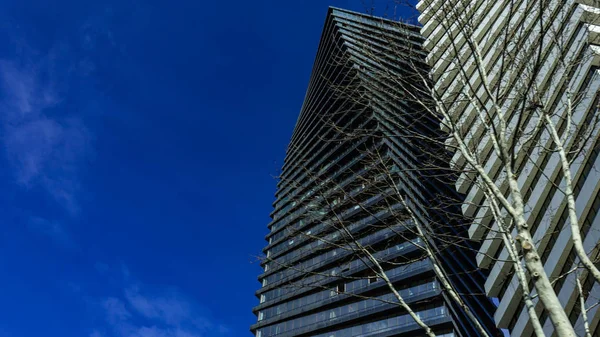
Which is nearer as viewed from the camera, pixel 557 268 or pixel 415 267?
pixel 557 268

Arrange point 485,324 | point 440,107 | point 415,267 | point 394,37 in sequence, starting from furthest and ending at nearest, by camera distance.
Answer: point 485,324, point 415,267, point 394,37, point 440,107

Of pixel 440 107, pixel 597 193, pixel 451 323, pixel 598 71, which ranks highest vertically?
pixel 598 71

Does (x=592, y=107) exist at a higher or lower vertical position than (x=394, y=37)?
higher

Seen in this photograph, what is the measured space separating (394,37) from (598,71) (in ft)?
54.6

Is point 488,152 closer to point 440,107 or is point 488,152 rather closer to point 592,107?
point 592,107

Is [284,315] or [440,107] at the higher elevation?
[284,315]

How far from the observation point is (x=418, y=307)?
45469 mm

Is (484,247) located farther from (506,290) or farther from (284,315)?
(284,315)

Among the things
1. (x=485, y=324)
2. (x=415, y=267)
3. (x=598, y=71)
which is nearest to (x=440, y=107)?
(x=598, y=71)

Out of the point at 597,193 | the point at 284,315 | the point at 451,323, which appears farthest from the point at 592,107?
the point at 284,315

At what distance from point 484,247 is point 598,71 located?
10.8 metres

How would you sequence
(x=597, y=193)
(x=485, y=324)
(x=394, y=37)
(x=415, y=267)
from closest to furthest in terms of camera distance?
(x=394, y=37) < (x=597, y=193) < (x=415, y=267) < (x=485, y=324)

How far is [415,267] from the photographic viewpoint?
161ft

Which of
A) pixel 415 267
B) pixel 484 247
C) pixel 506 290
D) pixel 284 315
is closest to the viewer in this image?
pixel 506 290
